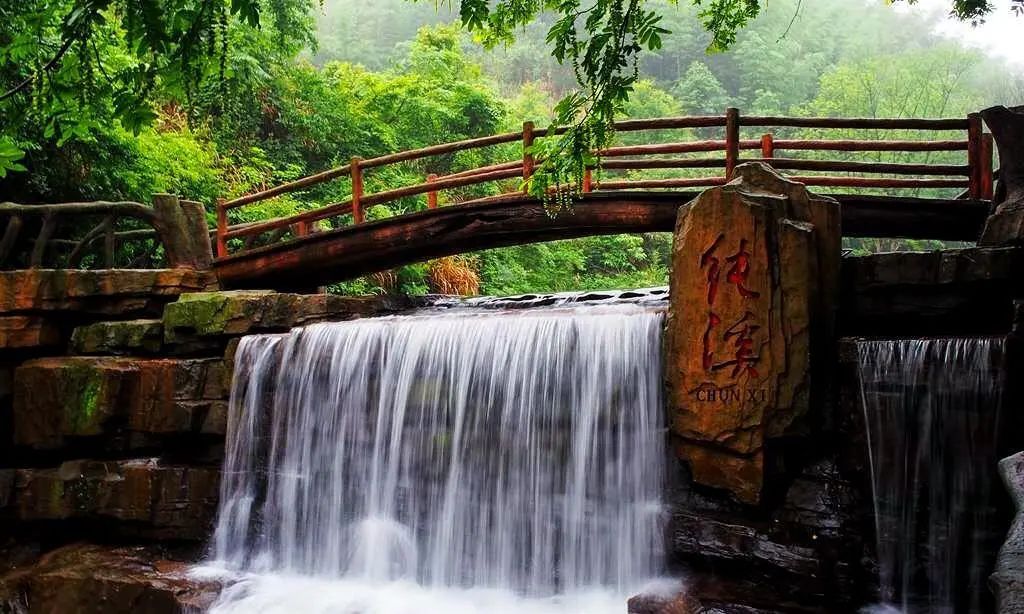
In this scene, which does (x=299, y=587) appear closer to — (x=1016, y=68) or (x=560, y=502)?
(x=560, y=502)

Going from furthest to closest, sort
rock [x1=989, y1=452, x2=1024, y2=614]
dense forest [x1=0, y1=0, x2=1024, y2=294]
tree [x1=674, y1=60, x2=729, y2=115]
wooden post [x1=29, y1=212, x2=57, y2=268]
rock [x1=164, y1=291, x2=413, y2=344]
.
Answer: tree [x1=674, y1=60, x2=729, y2=115]
wooden post [x1=29, y1=212, x2=57, y2=268]
dense forest [x1=0, y1=0, x2=1024, y2=294]
rock [x1=164, y1=291, x2=413, y2=344]
rock [x1=989, y1=452, x2=1024, y2=614]

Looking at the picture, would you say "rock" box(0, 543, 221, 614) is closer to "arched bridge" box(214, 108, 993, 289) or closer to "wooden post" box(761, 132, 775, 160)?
A: "arched bridge" box(214, 108, 993, 289)

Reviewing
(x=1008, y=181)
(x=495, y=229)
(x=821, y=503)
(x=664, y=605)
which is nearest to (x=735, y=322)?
(x=821, y=503)

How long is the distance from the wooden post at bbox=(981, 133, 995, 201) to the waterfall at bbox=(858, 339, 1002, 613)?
139 inches

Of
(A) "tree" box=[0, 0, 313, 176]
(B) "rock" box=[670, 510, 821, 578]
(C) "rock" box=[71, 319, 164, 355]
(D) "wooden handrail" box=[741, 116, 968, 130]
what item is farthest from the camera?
(C) "rock" box=[71, 319, 164, 355]

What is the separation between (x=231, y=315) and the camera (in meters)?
7.88

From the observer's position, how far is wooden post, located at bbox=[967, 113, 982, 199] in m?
7.32

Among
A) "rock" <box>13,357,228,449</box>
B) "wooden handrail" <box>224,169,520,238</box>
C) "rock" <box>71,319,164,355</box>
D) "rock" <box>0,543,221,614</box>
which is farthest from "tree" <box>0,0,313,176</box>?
"wooden handrail" <box>224,169,520,238</box>

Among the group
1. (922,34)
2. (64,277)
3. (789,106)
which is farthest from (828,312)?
(922,34)

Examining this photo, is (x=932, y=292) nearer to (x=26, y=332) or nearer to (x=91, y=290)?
(x=91, y=290)

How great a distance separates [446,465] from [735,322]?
9.13ft

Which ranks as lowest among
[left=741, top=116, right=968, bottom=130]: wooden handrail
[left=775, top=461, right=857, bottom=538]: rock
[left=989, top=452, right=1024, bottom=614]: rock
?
[left=775, top=461, right=857, bottom=538]: rock

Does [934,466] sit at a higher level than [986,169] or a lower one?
lower

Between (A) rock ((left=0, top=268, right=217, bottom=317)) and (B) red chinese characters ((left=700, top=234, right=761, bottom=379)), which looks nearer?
(B) red chinese characters ((left=700, top=234, right=761, bottom=379))
